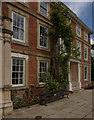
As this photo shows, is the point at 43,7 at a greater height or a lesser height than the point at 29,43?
greater

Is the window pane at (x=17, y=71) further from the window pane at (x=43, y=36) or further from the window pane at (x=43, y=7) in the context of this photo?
the window pane at (x=43, y=7)

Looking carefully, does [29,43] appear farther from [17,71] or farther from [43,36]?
[17,71]

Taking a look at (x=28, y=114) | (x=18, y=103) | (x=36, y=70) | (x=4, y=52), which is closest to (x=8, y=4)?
(x=4, y=52)

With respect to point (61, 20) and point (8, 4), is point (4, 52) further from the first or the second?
point (61, 20)

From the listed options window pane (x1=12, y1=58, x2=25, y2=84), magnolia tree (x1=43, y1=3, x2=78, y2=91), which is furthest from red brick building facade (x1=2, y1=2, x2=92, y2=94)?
magnolia tree (x1=43, y1=3, x2=78, y2=91)

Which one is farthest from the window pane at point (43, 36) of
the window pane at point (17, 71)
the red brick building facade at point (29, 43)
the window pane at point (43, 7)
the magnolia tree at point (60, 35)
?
the window pane at point (17, 71)

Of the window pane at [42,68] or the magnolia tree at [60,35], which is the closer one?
the window pane at [42,68]

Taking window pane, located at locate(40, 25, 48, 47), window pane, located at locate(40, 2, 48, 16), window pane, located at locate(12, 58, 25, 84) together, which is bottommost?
window pane, located at locate(12, 58, 25, 84)

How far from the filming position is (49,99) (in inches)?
355

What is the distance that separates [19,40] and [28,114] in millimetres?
5115

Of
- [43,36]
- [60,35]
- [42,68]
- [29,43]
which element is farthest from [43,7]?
[42,68]

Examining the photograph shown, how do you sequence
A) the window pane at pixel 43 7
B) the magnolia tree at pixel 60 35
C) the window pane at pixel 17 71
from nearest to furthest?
1. the window pane at pixel 17 71
2. the magnolia tree at pixel 60 35
3. the window pane at pixel 43 7

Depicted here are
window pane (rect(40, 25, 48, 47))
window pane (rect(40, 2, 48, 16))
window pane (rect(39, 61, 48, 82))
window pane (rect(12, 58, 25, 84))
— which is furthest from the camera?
window pane (rect(40, 2, 48, 16))

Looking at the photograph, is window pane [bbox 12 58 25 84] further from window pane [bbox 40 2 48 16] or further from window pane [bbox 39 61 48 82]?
window pane [bbox 40 2 48 16]
